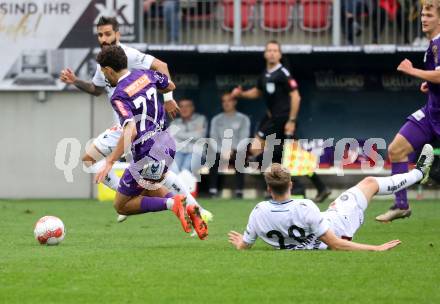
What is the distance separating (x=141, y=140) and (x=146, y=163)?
0.29 meters

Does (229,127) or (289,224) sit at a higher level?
(289,224)

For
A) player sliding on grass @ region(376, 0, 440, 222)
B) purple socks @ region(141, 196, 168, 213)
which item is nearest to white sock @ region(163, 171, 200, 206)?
purple socks @ region(141, 196, 168, 213)

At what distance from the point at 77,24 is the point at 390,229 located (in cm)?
987

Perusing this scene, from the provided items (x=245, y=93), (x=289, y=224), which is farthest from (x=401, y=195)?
(x=245, y=93)

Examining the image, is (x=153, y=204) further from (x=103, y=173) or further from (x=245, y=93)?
(x=245, y=93)

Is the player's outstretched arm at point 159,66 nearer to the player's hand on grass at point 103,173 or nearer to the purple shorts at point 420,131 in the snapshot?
the player's hand on grass at point 103,173

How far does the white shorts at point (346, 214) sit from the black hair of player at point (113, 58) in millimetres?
2347

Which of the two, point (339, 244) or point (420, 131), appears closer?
point (339, 244)

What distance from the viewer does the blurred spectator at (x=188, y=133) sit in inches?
810

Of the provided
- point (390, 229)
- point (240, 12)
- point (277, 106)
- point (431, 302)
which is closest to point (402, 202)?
point (390, 229)

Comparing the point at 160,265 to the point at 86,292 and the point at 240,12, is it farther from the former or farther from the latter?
the point at 240,12

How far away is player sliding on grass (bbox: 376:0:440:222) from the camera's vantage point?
12.0 metres

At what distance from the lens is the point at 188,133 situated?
21062 millimetres

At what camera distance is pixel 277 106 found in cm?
1884
